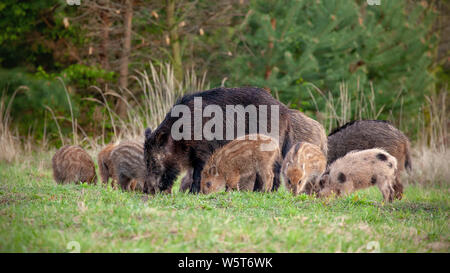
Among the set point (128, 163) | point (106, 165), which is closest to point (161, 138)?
point (128, 163)

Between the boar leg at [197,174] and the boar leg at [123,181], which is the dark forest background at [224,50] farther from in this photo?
the boar leg at [197,174]

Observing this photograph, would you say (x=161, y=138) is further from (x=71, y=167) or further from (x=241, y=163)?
(x=71, y=167)

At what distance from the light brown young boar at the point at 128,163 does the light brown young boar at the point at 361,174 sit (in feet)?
8.60

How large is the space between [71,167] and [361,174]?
14.1 feet

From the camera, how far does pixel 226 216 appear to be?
479cm

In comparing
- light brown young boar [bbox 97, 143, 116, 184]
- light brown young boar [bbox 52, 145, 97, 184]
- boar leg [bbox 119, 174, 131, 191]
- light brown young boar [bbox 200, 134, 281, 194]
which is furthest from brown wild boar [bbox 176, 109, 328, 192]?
light brown young boar [bbox 52, 145, 97, 184]

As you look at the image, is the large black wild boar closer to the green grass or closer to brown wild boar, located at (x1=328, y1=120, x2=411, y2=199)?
the green grass

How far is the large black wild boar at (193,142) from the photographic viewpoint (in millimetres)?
6855

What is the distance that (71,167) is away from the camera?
7.90 metres

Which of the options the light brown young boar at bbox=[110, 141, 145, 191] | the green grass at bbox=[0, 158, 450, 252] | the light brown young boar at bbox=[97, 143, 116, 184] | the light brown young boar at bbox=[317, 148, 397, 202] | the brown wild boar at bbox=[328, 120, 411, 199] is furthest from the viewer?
the light brown young boar at bbox=[97, 143, 116, 184]

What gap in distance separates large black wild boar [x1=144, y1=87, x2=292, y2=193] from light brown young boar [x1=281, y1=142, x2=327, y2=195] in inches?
11.4

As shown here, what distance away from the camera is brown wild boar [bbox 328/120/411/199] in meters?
7.86
